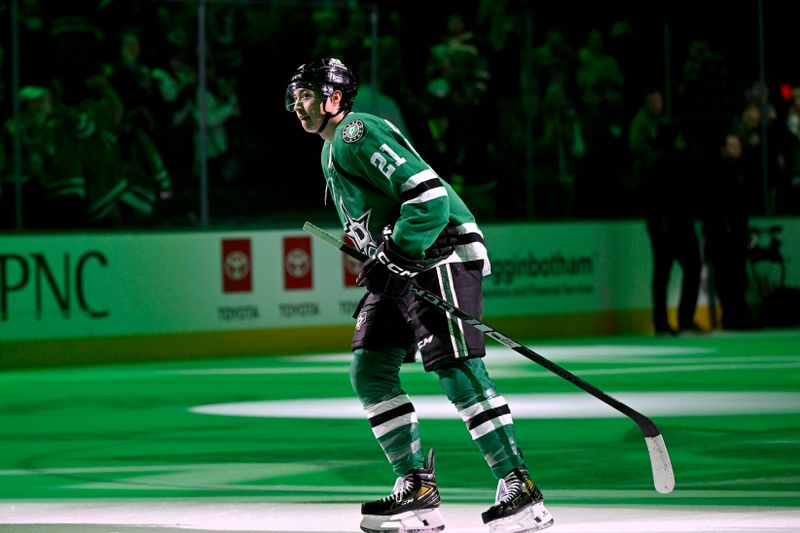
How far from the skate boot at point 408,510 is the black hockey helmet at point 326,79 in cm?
143

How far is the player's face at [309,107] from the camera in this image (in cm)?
684

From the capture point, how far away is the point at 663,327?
18703 millimetres

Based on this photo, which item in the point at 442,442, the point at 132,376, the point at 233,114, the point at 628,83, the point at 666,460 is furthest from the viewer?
the point at 628,83

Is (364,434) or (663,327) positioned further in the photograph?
(663,327)

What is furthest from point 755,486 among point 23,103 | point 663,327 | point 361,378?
point 663,327

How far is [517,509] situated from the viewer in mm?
6449

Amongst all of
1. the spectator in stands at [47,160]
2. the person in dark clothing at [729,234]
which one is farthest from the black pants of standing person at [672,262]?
the spectator in stands at [47,160]

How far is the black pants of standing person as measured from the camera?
18438 mm

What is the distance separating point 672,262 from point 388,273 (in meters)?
12.4

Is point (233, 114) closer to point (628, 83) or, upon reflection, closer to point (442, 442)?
point (628, 83)

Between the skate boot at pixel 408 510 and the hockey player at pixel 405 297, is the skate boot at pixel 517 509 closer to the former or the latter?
the hockey player at pixel 405 297

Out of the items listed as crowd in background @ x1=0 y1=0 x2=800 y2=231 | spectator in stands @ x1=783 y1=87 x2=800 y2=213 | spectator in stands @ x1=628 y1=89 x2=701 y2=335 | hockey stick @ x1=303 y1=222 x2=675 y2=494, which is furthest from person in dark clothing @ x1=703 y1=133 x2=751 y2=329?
hockey stick @ x1=303 y1=222 x2=675 y2=494

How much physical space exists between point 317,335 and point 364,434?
689 cm

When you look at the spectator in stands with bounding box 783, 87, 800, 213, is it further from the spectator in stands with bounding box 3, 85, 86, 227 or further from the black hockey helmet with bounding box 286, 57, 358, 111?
the black hockey helmet with bounding box 286, 57, 358, 111
